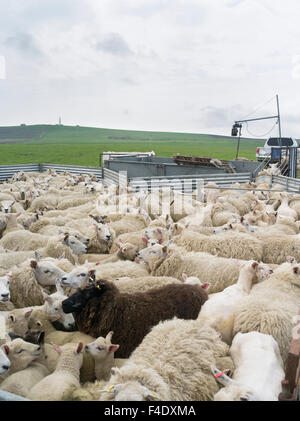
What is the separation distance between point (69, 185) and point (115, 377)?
42.0 ft

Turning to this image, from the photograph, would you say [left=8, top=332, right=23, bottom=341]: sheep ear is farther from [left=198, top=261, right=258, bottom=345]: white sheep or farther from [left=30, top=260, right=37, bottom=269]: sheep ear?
[left=198, top=261, right=258, bottom=345]: white sheep

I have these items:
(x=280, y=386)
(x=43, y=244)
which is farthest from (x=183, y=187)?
(x=280, y=386)

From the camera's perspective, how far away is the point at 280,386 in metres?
2.71

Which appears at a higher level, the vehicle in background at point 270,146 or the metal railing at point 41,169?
the vehicle in background at point 270,146

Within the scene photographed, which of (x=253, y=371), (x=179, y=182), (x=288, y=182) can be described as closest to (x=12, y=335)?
(x=253, y=371)

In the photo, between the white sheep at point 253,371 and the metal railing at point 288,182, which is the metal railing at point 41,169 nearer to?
the metal railing at point 288,182

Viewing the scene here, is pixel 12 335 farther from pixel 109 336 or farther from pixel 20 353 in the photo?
pixel 109 336

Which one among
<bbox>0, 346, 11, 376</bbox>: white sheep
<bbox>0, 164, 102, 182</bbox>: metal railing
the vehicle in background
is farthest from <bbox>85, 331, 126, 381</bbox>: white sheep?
the vehicle in background

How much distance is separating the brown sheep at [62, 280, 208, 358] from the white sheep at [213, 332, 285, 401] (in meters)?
0.69

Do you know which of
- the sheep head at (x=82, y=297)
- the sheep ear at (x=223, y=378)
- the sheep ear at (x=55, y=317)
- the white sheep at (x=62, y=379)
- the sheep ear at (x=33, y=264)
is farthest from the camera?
the sheep ear at (x=33, y=264)

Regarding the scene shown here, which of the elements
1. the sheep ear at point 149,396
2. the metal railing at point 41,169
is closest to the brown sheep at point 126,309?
the sheep ear at point 149,396

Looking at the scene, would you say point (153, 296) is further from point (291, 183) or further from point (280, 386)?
point (291, 183)

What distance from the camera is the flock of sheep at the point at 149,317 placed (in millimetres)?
2816

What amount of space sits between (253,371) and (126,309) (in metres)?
1.44
